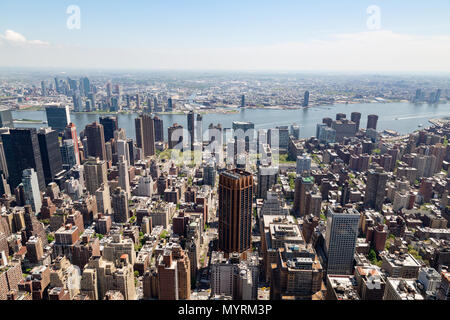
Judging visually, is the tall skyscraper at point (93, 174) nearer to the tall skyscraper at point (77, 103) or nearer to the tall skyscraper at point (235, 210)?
the tall skyscraper at point (235, 210)

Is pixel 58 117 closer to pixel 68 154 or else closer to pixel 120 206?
pixel 68 154

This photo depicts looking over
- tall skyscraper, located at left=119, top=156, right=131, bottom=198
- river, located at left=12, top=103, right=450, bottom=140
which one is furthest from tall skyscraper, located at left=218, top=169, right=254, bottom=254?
river, located at left=12, top=103, right=450, bottom=140

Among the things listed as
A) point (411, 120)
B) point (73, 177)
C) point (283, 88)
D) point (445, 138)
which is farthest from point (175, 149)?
point (283, 88)

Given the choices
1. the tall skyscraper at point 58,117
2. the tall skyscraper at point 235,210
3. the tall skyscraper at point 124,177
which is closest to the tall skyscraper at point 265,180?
the tall skyscraper at point 235,210

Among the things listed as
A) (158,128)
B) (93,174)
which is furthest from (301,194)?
(158,128)

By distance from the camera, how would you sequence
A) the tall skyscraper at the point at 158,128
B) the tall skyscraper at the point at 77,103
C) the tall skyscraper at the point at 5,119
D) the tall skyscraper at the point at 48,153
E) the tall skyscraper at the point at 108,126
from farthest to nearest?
1. the tall skyscraper at the point at 77,103
2. the tall skyscraper at the point at 158,128
3. the tall skyscraper at the point at 108,126
4. the tall skyscraper at the point at 5,119
5. the tall skyscraper at the point at 48,153
